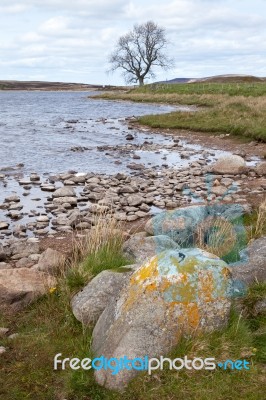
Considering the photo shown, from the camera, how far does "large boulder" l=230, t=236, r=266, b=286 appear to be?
18.9ft

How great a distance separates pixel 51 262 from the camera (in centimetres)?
756

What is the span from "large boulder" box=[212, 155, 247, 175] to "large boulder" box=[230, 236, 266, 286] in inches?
393

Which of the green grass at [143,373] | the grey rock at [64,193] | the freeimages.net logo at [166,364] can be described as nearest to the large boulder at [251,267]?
the green grass at [143,373]

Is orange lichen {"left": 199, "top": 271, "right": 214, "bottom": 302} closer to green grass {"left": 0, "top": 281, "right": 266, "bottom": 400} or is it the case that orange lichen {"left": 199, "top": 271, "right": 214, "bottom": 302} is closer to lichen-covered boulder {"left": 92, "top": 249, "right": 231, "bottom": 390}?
lichen-covered boulder {"left": 92, "top": 249, "right": 231, "bottom": 390}

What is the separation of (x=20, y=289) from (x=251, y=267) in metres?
3.20

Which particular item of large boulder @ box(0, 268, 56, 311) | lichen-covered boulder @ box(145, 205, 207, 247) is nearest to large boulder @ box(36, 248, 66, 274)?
large boulder @ box(0, 268, 56, 311)

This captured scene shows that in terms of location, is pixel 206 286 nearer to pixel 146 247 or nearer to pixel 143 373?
pixel 143 373

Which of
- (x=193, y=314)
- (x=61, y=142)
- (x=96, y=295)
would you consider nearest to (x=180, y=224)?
(x=96, y=295)

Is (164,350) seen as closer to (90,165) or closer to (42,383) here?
(42,383)

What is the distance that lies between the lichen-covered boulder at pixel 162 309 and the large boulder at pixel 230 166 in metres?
11.6

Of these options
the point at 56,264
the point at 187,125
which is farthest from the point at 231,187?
the point at 187,125

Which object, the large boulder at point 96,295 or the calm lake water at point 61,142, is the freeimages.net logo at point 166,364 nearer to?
the large boulder at point 96,295

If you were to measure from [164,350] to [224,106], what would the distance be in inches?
Answer: 1156

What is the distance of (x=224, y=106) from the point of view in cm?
3209
